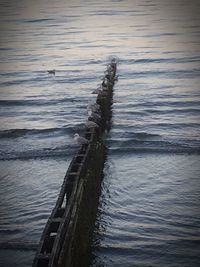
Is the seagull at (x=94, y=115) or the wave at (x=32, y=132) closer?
the seagull at (x=94, y=115)

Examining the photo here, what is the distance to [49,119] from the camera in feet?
66.3

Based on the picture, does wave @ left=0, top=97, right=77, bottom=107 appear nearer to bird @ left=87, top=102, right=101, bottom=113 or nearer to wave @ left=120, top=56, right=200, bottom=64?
bird @ left=87, top=102, right=101, bottom=113

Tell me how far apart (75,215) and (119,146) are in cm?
856

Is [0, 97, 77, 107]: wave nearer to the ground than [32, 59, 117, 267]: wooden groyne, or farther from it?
farther from it

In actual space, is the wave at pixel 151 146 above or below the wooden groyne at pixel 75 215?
above

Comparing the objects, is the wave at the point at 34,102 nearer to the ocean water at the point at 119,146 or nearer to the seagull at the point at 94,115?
the ocean water at the point at 119,146

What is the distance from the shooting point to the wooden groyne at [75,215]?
678cm

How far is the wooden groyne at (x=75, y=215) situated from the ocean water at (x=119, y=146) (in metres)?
0.76

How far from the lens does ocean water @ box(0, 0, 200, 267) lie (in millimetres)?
9922

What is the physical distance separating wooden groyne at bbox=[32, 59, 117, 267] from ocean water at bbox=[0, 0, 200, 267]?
0.76 metres

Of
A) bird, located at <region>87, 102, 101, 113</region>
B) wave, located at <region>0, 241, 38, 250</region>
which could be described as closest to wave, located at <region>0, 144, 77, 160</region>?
bird, located at <region>87, 102, 101, 113</region>

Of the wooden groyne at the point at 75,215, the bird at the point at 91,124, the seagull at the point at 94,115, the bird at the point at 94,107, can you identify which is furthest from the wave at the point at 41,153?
the wooden groyne at the point at 75,215

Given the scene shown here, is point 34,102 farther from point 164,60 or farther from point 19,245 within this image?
point 19,245

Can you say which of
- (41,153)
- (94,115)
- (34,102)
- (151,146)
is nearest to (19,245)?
(94,115)
